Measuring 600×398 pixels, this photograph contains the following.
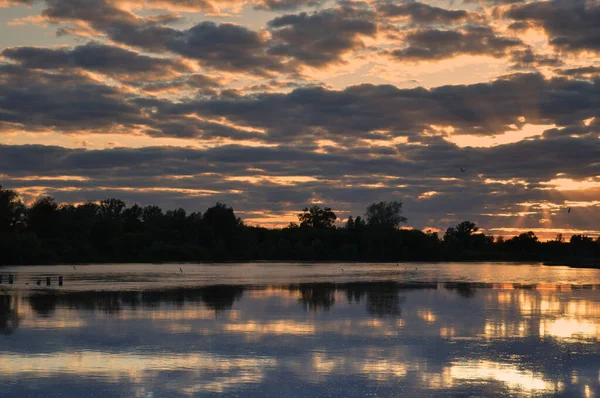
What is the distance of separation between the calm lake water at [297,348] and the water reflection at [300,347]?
0.05 meters

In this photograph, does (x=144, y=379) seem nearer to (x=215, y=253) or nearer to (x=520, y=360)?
(x=520, y=360)

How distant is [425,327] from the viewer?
32.8 meters

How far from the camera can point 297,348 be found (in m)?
26.0

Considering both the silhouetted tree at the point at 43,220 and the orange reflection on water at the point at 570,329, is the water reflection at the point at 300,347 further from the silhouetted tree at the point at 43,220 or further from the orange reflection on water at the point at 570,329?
the silhouetted tree at the point at 43,220

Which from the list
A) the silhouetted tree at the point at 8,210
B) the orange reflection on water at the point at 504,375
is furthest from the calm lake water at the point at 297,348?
the silhouetted tree at the point at 8,210

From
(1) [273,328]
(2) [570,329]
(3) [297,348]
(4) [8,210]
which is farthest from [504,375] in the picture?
(4) [8,210]

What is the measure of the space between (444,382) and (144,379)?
8.25 meters

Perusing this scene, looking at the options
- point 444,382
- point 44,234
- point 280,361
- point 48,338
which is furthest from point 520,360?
point 44,234

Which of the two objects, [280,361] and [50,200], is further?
[50,200]

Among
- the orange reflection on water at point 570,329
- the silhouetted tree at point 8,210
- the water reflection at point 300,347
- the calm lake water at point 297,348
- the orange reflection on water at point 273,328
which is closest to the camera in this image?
the calm lake water at point 297,348

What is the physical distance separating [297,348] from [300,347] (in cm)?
29

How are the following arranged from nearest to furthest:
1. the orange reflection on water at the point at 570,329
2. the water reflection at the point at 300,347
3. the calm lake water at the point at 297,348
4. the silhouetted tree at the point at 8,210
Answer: the calm lake water at the point at 297,348 < the water reflection at the point at 300,347 < the orange reflection on water at the point at 570,329 < the silhouetted tree at the point at 8,210

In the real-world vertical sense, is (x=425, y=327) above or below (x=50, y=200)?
below

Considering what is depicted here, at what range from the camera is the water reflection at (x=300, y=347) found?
783 inches
